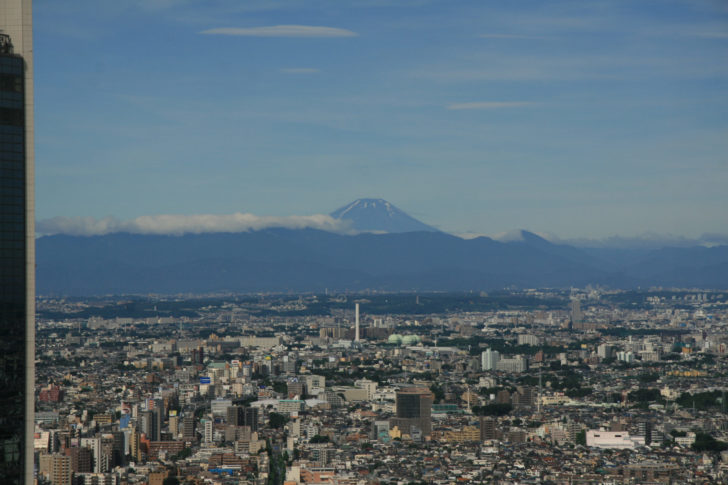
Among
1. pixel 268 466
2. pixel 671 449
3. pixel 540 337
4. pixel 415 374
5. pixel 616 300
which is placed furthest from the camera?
pixel 616 300

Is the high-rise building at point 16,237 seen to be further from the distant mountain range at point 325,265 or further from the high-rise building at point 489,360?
the distant mountain range at point 325,265

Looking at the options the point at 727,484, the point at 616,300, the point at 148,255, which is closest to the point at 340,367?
the point at 727,484

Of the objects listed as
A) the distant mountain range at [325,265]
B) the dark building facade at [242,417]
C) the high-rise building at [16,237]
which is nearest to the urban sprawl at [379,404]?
the dark building facade at [242,417]

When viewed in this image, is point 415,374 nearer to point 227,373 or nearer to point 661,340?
point 227,373

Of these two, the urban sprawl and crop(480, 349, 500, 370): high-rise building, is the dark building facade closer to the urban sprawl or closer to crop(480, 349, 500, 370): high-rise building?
the urban sprawl

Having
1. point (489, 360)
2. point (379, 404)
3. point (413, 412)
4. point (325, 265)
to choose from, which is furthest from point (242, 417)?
point (325, 265)

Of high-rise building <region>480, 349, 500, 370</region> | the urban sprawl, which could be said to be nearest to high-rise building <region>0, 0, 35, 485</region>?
the urban sprawl
